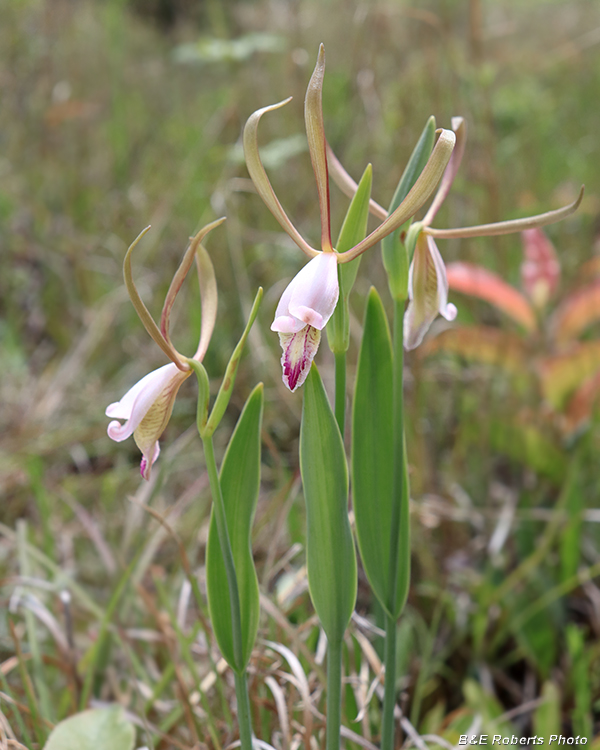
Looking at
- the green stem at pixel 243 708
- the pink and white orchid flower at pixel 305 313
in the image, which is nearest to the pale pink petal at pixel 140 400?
the pink and white orchid flower at pixel 305 313

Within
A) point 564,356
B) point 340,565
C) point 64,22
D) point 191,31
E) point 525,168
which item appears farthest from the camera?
point 191,31

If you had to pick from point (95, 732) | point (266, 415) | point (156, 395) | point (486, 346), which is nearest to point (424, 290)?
point (156, 395)

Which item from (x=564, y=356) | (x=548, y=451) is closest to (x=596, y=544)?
(x=548, y=451)

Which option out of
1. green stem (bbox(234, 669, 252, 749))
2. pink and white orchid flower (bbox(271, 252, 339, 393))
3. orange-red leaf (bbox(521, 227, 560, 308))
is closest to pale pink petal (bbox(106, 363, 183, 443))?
pink and white orchid flower (bbox(271, 252, 339, 393))

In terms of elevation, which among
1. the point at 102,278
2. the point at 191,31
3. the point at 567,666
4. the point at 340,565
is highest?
the point at 191,31

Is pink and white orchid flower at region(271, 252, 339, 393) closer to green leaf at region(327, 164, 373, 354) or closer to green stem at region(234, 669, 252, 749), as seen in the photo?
green leaf at region(327, 164, 373, 354)

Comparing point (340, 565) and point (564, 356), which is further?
point (564, 356)

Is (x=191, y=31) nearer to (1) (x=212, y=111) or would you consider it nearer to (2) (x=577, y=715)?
(1) (x=212, y=111)

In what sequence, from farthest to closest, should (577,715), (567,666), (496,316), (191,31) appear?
(191,31), (496,316), (567,666), (577,715)
